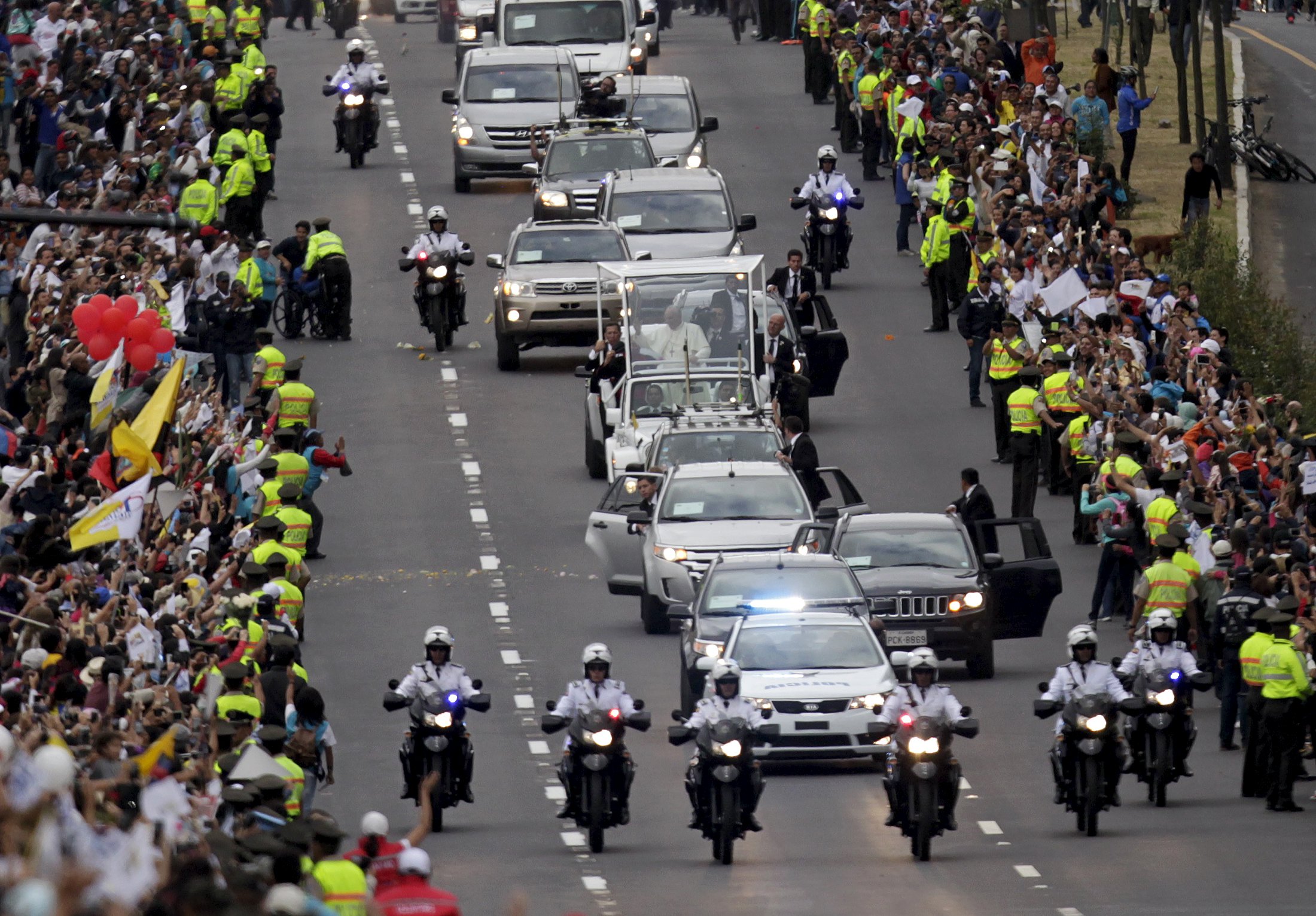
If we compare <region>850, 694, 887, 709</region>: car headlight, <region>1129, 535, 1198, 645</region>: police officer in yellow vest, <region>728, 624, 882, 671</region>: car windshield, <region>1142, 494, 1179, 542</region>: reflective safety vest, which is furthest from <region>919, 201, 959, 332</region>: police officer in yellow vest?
<region>850, 694, 887, 709</region>: car headlight

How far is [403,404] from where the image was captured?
36312 millimetres

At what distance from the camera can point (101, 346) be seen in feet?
84.1

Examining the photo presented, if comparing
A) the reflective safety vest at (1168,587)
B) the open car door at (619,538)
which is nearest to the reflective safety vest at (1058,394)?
the open car door at (619,538)

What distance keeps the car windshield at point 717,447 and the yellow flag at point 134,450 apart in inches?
303

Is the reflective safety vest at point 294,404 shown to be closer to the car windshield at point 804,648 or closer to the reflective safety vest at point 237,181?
the car windshield at point 804,648

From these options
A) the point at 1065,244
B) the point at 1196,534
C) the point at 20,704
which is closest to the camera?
the point at 20,704

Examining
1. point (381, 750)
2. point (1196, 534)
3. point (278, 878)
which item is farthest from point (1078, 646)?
point (278, 878)

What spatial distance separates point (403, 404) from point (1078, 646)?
15.9 metres

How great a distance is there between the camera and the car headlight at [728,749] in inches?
810

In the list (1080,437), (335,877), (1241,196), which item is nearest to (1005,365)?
(1080,437)

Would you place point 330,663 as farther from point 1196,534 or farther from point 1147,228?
point 1147,228

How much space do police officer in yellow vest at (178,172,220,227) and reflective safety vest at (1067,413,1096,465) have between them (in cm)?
1227

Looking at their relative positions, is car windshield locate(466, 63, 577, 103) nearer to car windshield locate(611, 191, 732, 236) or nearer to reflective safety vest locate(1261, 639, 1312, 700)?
car windshield locate(611, 191, 732, 236)

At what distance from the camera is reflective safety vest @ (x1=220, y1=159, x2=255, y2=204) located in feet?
131
